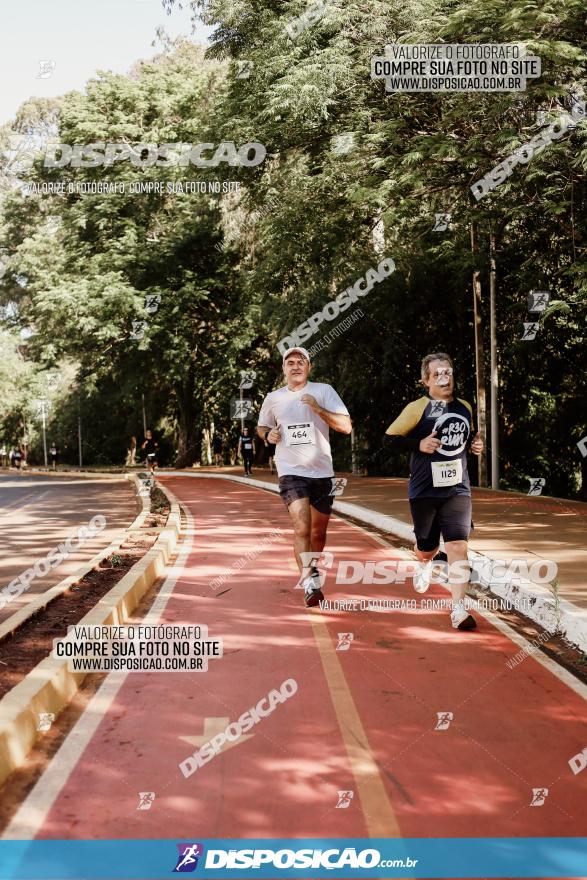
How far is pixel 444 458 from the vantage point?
7.46 m

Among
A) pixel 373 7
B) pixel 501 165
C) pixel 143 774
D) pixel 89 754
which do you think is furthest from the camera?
pixel 373 7

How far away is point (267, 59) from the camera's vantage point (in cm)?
1922

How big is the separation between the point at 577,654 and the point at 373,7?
14381 millimetres

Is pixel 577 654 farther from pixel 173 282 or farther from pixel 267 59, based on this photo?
pixel 173 282

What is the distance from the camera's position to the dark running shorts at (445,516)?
7.55 metres

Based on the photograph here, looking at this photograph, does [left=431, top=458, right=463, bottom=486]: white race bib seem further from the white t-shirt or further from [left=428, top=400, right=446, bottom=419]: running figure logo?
the white t-shirt

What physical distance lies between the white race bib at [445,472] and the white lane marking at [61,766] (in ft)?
9.00

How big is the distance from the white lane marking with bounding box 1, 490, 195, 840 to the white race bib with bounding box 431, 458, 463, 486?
9.00ft

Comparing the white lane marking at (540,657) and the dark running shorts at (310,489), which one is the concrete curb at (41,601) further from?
the white lane marking at (540,657)

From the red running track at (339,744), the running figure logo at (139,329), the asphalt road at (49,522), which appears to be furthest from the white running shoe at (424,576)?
the running figure logo at (139,329)

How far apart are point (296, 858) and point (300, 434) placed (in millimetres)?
4848

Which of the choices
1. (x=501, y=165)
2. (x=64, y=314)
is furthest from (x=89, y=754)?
(x=64, y=314)

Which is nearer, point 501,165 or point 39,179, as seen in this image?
point 501,165

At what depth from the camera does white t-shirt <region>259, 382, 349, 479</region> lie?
8.26 metres
